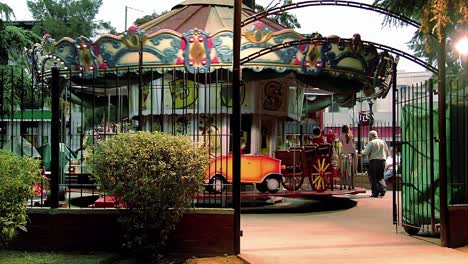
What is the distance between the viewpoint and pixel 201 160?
303 inches

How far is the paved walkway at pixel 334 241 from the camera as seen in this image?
8172 millimetres

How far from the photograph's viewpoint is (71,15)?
160 ft

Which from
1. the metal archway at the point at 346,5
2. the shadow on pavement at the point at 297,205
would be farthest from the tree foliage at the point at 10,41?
the metal archway at the point at 346,5

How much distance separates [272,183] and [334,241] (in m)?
5.01

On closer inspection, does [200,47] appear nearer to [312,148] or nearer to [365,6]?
[312,148]

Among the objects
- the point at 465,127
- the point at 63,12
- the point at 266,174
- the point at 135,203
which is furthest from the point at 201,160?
the point at 63,12

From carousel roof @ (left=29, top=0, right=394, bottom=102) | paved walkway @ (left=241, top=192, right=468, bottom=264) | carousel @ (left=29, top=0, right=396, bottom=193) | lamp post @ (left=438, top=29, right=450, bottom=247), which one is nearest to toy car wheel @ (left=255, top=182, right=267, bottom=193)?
carousel @ (left=29, top=0, right=396, bottom=193)

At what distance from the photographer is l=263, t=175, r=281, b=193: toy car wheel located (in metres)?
14.6

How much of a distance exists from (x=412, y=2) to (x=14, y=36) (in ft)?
57.9

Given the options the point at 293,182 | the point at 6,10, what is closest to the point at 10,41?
the point at 6,10

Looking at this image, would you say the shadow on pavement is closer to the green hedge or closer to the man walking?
the man walking

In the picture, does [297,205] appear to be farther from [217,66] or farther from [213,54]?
[213,54]

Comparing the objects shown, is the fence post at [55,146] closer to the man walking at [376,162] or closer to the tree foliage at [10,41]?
the man walking at [376,162]

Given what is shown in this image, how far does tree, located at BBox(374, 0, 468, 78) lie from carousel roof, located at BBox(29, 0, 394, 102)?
77.5 inches
